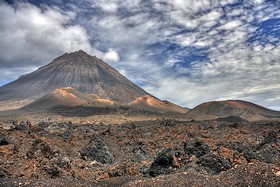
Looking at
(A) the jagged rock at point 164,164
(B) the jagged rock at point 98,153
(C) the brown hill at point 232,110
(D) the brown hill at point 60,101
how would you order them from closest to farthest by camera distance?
1. (A) the jagged rock at point 164,164
2. (B) the jagged rock at point 98,153
3. (C) the brown hill at point 232,110
4. (D) the brown hill at point 60,101

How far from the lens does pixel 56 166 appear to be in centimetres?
867

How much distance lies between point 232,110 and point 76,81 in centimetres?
9072

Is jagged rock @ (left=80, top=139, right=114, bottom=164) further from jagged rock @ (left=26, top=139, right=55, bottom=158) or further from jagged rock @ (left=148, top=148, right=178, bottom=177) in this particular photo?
jagged rock @ (left=148, top=148, right=178, bottom=177)

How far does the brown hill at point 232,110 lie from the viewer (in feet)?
278

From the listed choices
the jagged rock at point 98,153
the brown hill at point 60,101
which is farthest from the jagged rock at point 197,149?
the brown hill at point 60,101

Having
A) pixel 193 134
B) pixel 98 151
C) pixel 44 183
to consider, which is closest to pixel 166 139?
pixel 193 134

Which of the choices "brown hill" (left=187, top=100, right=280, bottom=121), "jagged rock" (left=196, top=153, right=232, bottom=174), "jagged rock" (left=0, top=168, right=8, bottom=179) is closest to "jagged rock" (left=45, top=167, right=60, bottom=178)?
"jagged rock" (left=0, top=168, right=8, bottom=179)

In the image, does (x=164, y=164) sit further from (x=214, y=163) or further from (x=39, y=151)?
(x=39, y=151)

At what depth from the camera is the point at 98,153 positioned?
14.6 meters

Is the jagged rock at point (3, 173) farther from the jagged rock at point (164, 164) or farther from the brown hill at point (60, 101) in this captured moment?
the brown hill at point (60, 101)

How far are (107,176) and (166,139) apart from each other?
12.7 m

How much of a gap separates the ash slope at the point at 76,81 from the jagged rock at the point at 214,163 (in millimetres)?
125827

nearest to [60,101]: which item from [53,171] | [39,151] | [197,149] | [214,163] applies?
[39,151]

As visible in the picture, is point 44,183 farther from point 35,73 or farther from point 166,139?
point 35,73
